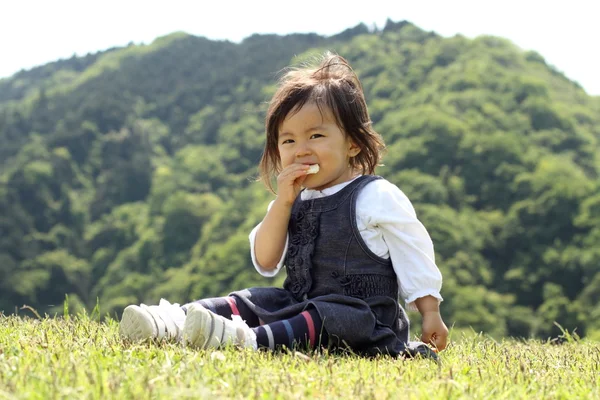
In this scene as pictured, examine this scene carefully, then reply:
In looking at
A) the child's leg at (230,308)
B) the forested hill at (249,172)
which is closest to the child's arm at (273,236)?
the child's leg at (230,308)

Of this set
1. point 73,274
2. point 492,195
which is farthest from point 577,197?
point 73,274

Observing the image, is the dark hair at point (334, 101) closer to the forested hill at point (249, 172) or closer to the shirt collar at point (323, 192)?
the shirt collar at point (323, 192)

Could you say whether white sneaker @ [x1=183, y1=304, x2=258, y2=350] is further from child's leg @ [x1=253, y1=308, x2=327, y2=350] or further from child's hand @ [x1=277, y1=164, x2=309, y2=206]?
child's hand @ [x1=277, y1=164, x2=309, y2=206]

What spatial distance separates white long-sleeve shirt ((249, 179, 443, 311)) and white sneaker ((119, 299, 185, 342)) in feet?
3.40

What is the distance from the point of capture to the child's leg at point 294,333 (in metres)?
3.36

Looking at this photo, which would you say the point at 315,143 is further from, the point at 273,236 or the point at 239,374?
the point at 239,374

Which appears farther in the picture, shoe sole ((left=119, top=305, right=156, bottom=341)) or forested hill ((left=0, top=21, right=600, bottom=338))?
forested hill ((left=0, top=21, right=600, bottom=338))

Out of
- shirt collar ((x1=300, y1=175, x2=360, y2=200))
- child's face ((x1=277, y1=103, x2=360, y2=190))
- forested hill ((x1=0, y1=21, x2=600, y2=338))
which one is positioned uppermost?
child's face ((x1=277, y1=103, x2=360, y2=190))

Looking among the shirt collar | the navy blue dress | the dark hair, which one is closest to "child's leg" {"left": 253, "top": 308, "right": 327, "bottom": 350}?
the navy blue dress

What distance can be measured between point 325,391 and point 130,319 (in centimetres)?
123

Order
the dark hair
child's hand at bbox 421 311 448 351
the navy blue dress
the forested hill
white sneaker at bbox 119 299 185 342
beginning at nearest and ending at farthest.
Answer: white sneaker at bbox 119 299 185 342
the navy blue dress
child's hand at bbox 421 311 448 351
the dark hair
the forested hill

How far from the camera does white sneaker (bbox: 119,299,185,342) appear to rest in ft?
10.8

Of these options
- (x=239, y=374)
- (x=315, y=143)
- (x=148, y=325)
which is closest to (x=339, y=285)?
(x=315, y=143)

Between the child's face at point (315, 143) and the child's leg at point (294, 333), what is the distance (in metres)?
0.85
